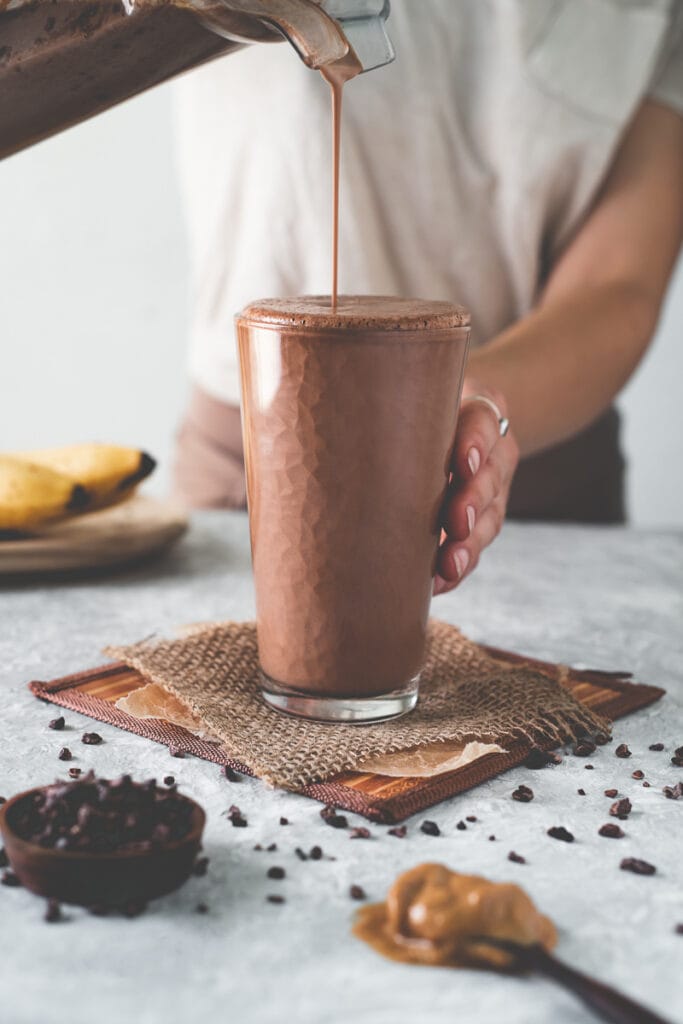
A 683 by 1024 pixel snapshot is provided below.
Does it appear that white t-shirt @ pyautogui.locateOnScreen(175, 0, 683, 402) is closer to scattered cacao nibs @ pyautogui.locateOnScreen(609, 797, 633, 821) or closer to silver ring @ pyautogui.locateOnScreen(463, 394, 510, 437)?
silver ring @ pyautogui.locateOnScreen(463, 394, 510, 437)

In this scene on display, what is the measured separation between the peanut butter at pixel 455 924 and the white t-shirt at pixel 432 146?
1.37m

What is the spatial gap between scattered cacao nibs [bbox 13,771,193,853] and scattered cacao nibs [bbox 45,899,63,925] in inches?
1.2

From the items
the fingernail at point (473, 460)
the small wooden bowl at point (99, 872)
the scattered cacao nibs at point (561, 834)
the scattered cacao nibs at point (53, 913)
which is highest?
the fingernail at point (473, 460)

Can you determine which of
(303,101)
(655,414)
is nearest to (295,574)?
(303,101)

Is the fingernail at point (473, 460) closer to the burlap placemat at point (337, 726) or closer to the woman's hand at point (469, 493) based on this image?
the woman's hand at point (469, 493)

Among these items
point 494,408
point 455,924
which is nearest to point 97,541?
point 494,408

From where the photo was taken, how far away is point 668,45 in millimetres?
1908

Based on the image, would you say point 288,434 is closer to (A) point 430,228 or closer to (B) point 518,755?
(B) point 518,755

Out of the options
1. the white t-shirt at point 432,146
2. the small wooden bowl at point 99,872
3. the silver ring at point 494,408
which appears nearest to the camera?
the small wooden bowl at point 99,872

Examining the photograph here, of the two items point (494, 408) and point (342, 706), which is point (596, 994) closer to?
point (342, 706)

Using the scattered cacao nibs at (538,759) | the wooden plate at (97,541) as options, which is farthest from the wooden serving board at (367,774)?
the wooden plate at (97,541)

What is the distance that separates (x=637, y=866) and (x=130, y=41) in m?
0.69

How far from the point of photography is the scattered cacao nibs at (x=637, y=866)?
733 mm

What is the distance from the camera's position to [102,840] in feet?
2.25
